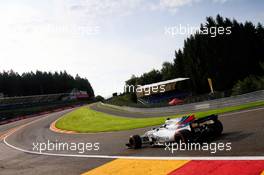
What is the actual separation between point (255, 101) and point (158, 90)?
2945cm

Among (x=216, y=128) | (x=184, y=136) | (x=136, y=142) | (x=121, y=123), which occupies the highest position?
(x=216, y=128)

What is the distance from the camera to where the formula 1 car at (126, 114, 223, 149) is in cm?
1127

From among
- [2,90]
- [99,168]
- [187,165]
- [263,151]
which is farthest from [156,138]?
[2,90]

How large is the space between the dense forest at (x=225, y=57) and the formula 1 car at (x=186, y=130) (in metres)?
34.3

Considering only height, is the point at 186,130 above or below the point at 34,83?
below

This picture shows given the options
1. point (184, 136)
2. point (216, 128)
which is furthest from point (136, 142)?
point (216, 128)

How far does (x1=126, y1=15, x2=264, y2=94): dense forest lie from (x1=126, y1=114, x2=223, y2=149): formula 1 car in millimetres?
34328

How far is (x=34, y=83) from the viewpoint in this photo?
131000 millimetres

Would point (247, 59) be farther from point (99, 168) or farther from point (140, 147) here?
point (99, 168)

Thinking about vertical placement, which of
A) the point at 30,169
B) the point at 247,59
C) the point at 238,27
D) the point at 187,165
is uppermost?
the point at 238,27

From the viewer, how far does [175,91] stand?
5644 centimetres

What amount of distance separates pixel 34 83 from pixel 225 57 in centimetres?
9812

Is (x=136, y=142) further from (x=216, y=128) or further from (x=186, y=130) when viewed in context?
(x=216, y=128)

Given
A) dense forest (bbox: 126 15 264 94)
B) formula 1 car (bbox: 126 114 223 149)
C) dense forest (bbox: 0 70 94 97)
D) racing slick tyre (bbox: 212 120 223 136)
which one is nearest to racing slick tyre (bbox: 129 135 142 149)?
formula 1 car (bbox: 126 114 223 149)
